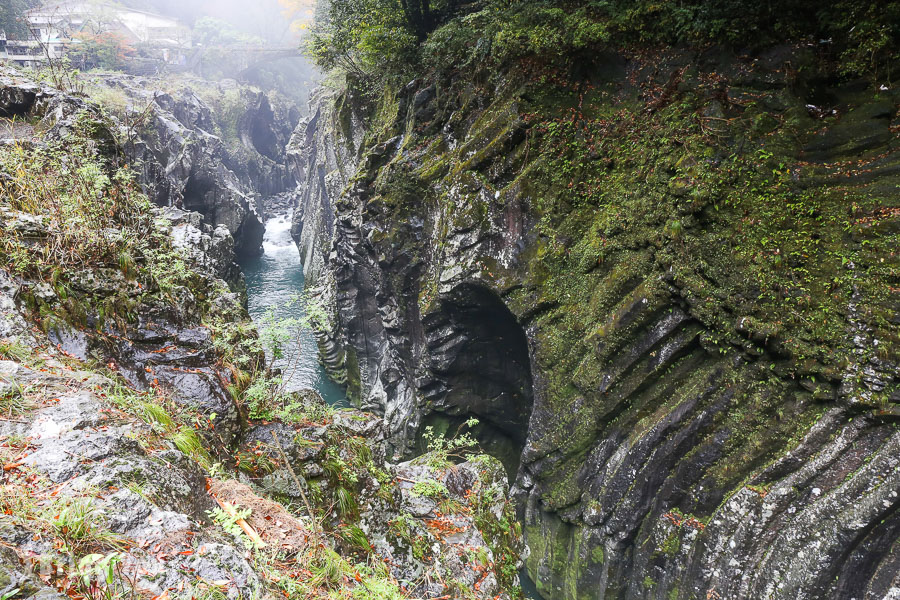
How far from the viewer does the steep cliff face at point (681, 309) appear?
20.0 feet

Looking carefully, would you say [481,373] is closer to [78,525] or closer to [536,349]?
[536,349]

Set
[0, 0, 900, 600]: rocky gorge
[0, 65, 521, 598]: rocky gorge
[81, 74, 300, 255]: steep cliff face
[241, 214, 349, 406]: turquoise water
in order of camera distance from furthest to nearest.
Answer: [81, 74, 300, 255]: steep cliff face < [241, 214, 349, 406]: turquoise water < [0, 0, 900, 600]: rocky gorge < [0, 65, 521, 598]: rocky gorge

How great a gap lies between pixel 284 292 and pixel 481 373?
63.2 feet

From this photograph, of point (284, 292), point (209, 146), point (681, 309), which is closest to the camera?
point (681, 309)

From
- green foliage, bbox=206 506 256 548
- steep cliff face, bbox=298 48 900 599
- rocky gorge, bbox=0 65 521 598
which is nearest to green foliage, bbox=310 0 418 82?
steep cliff face, bbox=298 48 900 599

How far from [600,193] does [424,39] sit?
8952 mm

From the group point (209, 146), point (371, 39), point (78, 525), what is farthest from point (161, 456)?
point (209, 146)

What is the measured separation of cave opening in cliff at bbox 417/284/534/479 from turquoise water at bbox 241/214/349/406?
4.87 meters

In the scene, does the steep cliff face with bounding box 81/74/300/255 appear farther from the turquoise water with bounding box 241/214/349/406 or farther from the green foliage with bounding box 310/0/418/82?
the green foliage with bounding box 310/0/418/82

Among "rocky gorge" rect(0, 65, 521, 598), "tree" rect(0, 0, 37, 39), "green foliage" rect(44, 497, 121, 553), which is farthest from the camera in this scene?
"tree" rect(0, 0, 37, 39)

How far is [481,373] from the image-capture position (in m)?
12.6

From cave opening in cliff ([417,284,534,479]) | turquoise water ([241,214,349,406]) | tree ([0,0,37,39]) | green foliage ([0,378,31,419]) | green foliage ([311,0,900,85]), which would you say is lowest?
turquoise water ([241,214,349,406])

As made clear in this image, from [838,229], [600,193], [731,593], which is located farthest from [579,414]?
[838,229]

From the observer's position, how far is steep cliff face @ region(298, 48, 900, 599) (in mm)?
6098
